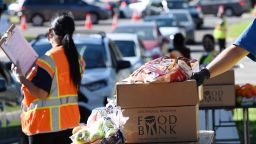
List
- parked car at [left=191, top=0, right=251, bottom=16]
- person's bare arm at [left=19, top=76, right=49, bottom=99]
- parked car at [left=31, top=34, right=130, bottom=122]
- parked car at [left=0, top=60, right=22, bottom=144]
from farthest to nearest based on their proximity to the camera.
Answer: parked car at [left=191, top=0, right=251, bottom=16], parked car at [left=31, top=34, right=130, bottom=122], parked car at [left=0, top=60, right=22, bottom=144], person's bare arm at [left=19, top=76, right=49, bottom=99]

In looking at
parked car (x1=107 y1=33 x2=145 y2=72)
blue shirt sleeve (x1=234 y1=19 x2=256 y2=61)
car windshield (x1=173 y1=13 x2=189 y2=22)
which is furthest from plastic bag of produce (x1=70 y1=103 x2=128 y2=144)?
car windshield (x1=173 y1=13 x2=189 y2=22)

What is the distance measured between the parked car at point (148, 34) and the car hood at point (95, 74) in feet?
33.5

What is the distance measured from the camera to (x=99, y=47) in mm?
14984

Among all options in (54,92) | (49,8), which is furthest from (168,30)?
(54,92)

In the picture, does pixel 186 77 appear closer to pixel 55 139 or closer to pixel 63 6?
pixel 55 139

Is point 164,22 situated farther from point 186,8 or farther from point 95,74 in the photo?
point 95,74

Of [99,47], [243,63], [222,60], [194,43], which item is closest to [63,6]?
[194,43]

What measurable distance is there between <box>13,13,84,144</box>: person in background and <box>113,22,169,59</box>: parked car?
661 inches

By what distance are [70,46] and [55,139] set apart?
2.67 ft

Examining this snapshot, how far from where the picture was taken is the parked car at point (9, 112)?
31.3 ft

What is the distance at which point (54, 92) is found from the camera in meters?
7.66

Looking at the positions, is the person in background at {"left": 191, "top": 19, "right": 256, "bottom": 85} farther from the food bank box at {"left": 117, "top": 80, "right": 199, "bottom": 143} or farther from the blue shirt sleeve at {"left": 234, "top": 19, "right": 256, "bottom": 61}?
the food bank box at {"left": 117, "top": 80, "right": 199, "bottom": 143}

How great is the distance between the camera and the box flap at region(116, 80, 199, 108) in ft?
17.3

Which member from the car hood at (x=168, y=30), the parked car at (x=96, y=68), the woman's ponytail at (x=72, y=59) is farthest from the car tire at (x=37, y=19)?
the woman's ponytail at (x=72, y=59)
